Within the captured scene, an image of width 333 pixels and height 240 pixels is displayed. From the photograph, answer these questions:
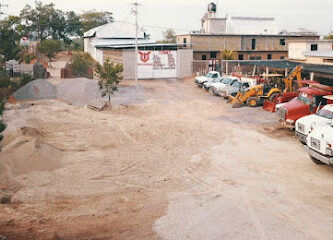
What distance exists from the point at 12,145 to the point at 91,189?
4.44 m

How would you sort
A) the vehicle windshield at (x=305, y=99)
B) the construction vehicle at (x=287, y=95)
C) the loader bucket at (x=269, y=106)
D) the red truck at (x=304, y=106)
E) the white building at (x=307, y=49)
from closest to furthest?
the red truck at (x=304, y=106), the vehicle windshield at (x=305, y=99), the construction vehicle at (x=287, y=95), the loader bucket at (x=269, y=106), the white building at (x=307, y=49)

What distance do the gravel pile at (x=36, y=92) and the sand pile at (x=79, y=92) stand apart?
68 cm

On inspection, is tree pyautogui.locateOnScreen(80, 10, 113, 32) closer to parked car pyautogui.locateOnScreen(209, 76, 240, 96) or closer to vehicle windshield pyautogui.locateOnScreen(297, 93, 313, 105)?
parked car pyautogui.locateOnScreen(209, 76, 240, 96)

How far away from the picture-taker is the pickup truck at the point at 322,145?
12.8m

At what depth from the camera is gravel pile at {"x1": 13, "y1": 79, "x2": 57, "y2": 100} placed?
1186 inches

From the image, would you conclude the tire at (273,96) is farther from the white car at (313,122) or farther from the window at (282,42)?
the window at (282,42)

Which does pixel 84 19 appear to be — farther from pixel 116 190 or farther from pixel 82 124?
pixel 116 190

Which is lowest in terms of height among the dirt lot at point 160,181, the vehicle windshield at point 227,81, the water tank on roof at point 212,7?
the dirt lot at point 160,181

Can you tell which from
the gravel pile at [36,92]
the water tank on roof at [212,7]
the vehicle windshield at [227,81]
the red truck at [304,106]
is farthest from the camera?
the water tank on roof at [212,7]

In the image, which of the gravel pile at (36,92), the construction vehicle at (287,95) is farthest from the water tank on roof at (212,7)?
the gravel pile at (36,92)

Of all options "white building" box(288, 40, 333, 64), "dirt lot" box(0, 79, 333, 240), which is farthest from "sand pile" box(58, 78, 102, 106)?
"white building" box(288, 40, 333, 64)

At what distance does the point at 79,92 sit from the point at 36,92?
3.40m

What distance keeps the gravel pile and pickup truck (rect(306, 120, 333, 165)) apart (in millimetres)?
21942

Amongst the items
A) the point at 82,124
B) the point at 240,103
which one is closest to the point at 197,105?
the point at 240,103
